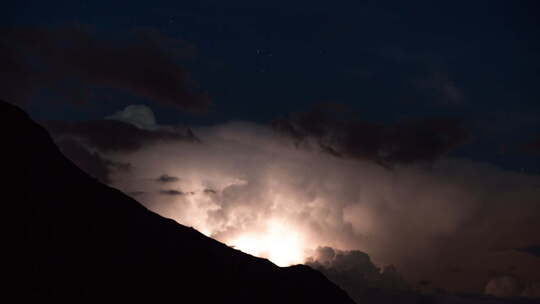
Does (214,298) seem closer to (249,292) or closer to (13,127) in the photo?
(249,292)

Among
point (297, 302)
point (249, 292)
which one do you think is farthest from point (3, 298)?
point (297, 302)

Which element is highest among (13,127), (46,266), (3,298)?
(13,127)

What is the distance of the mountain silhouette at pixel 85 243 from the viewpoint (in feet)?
332

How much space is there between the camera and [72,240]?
11556 cm

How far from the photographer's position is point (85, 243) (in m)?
119

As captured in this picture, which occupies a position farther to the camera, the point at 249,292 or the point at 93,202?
the point at 249,292

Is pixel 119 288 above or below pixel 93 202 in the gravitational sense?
below

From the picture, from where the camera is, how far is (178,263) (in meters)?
150

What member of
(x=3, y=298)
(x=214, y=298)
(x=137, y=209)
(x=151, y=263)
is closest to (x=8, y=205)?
(x=3, y=298)

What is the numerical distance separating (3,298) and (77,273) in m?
22.0

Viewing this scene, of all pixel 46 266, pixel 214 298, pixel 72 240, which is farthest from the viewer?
pixel 214 298

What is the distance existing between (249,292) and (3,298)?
3708 inches

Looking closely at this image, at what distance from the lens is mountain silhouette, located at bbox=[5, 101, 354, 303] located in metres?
101

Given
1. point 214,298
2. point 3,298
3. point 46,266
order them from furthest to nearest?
point 214,298, point 46,266, point 3,298
